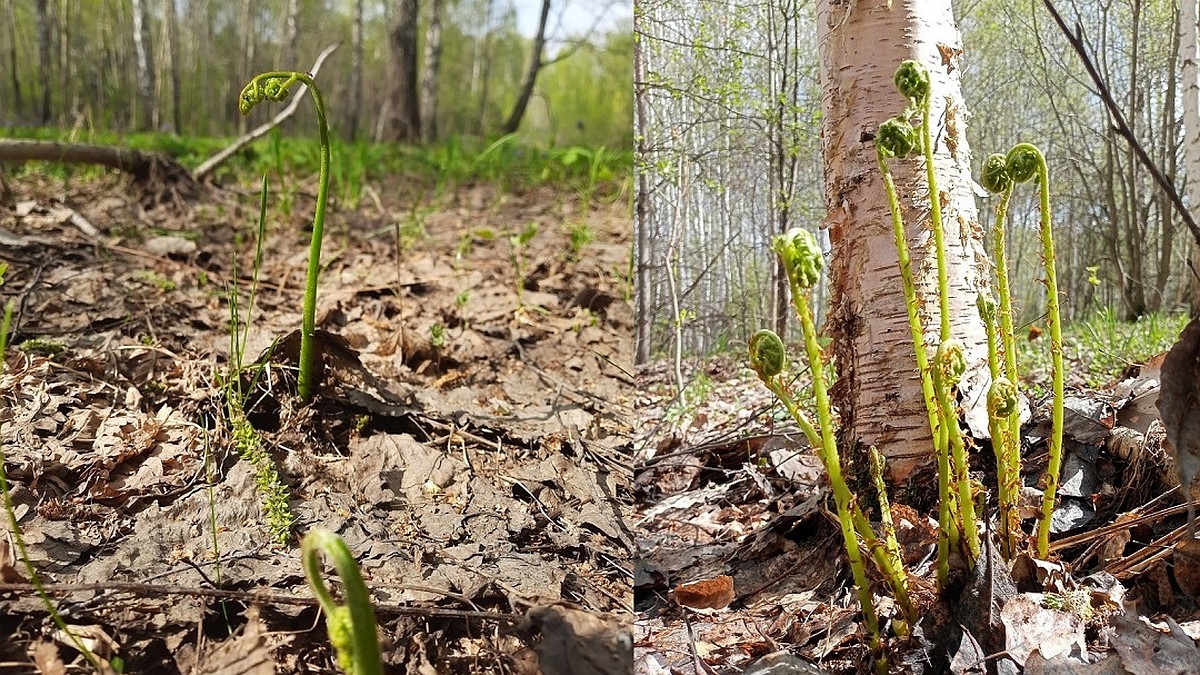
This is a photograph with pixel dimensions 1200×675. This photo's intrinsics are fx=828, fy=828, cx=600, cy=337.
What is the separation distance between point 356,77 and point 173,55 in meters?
1.25

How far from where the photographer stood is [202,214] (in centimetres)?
236

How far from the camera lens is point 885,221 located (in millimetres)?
977

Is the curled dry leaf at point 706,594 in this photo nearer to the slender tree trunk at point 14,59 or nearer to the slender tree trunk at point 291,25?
the slender tree trunk at point 291,25

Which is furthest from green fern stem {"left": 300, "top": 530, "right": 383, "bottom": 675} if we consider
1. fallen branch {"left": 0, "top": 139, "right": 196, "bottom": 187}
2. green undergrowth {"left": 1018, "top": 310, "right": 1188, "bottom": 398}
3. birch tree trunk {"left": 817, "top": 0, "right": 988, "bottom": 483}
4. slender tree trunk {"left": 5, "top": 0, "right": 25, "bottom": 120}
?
slender tree trunk {"left": 5, "top": 0, "right": 25, "bottom": 120}

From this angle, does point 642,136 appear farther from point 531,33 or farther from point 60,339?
point 531,33

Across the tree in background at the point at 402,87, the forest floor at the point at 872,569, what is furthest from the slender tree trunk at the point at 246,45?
the forest floor at the point at 872,569

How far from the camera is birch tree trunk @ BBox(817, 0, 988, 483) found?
0.95 metres

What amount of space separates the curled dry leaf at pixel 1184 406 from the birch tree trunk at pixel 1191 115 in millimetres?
209

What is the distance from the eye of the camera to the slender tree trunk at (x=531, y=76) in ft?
6.57

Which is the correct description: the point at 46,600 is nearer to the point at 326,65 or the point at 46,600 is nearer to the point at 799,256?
the point at 799,256

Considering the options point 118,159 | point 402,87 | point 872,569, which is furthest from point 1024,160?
point 402,87

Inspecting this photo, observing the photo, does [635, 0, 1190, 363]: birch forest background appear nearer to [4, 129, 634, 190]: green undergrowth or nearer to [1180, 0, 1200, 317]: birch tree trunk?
[1180, 0, 1200, 317]: birch tree trunk

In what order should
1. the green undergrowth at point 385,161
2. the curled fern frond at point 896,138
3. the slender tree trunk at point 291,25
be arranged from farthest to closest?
the green undergrowth at point 385,161, the slender tree trunk at point 291,25, the curled fern frond at point 896,138

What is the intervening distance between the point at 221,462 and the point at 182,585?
0.73 ft
